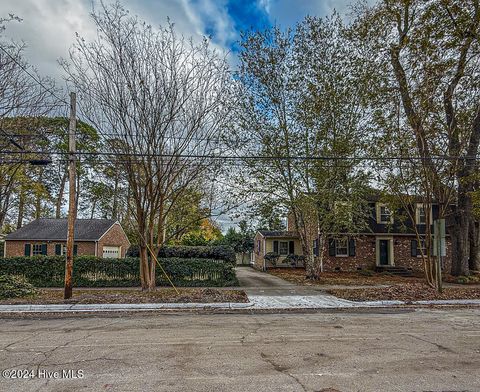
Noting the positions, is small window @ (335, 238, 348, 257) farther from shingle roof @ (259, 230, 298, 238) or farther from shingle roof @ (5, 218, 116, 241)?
shingle roof @ (5, 218, 116, 241)

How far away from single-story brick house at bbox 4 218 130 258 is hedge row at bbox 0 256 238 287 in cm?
1137

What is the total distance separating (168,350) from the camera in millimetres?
6250

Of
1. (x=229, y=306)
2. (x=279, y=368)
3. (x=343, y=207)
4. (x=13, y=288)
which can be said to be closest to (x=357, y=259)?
(x=343, y=207)

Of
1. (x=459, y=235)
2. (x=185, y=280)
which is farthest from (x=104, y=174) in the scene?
(x=459, y=235)

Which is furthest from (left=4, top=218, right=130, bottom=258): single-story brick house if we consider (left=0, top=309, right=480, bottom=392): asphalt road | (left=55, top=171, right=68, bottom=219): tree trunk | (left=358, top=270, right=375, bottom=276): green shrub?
(left=358, top=270, right=375, bottom=276): green shrub

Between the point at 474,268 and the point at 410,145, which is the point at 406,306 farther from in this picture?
the point at 474,268

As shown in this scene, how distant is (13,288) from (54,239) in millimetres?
15715

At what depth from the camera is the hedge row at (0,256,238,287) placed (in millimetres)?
16062

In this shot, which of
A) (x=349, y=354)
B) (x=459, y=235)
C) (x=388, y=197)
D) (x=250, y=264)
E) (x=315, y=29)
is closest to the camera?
(x=349, y=354)

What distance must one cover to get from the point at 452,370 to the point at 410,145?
1068cm

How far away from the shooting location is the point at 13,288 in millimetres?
13242

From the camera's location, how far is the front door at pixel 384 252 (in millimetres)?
26484

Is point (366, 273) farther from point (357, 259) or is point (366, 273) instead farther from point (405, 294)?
point (405, 294)

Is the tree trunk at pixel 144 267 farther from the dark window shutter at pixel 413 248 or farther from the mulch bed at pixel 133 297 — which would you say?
the dark window shutter at pixel 413 248
